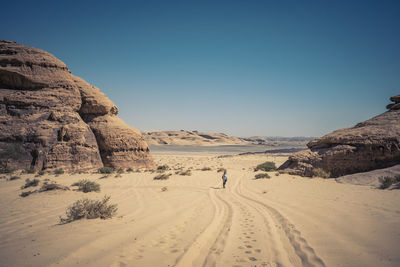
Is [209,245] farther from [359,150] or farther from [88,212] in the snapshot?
[359,150]

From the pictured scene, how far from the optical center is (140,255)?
3158 mm

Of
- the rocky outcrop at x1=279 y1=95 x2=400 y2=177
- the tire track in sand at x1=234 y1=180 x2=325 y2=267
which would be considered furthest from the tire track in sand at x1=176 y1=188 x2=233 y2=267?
the rocky outcrop at x1=279 y1=95 x2=400 y2=177

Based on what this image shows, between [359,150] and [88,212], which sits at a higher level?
[359,150]

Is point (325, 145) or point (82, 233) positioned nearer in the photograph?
point (82, 233)

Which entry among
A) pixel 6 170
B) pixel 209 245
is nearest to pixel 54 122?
pixel 6 170

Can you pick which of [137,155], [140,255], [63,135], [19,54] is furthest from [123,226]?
[19,54]

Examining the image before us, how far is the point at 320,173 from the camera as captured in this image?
12539 mm

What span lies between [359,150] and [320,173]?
2421mm

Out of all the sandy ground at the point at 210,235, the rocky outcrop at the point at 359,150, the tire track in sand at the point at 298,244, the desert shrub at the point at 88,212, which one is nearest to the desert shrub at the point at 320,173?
the rocky outcrop at the point at 359,150

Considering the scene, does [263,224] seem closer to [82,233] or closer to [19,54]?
[82,233]

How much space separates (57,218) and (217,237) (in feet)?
12.5

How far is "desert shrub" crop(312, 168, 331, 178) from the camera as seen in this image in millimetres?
12350

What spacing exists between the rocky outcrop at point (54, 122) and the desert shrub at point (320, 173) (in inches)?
496

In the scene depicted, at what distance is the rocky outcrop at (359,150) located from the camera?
452 inches
